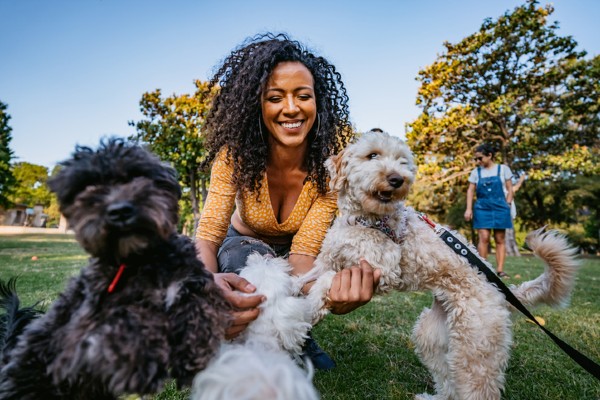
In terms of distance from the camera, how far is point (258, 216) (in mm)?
3473

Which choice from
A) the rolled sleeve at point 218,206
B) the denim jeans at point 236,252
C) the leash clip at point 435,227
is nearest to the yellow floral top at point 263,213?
the rolled sleeve at point 218,206

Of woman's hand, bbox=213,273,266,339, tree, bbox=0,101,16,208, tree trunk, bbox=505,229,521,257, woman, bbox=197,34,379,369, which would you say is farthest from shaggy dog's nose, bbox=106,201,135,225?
tree, bbox=0,101,16,208

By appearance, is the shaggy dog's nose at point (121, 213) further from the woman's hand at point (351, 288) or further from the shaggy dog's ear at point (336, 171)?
the shaggy dog's ear at point (336, 171)

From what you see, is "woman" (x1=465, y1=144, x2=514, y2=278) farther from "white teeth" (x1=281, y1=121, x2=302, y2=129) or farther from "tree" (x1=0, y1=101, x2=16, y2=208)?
"tree" (x1=0, y1=101, x2=16, y2=208)

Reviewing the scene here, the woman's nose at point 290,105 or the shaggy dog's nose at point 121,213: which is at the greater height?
the woman's nose at point 290,105

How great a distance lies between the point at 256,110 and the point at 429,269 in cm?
194

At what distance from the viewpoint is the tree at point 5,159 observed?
71.4 feet

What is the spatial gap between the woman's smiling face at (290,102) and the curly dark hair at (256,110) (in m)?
0.09

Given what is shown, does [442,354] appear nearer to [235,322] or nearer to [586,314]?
[235,322]

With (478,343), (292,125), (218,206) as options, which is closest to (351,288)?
(478,343)

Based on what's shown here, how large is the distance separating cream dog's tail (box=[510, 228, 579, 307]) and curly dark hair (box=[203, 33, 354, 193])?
Answer: 1765 millimetres

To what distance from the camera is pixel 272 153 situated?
11.7ft

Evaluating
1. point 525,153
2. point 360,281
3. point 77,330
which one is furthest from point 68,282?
point 525,153

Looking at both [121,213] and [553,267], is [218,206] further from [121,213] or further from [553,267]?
[553,267]
